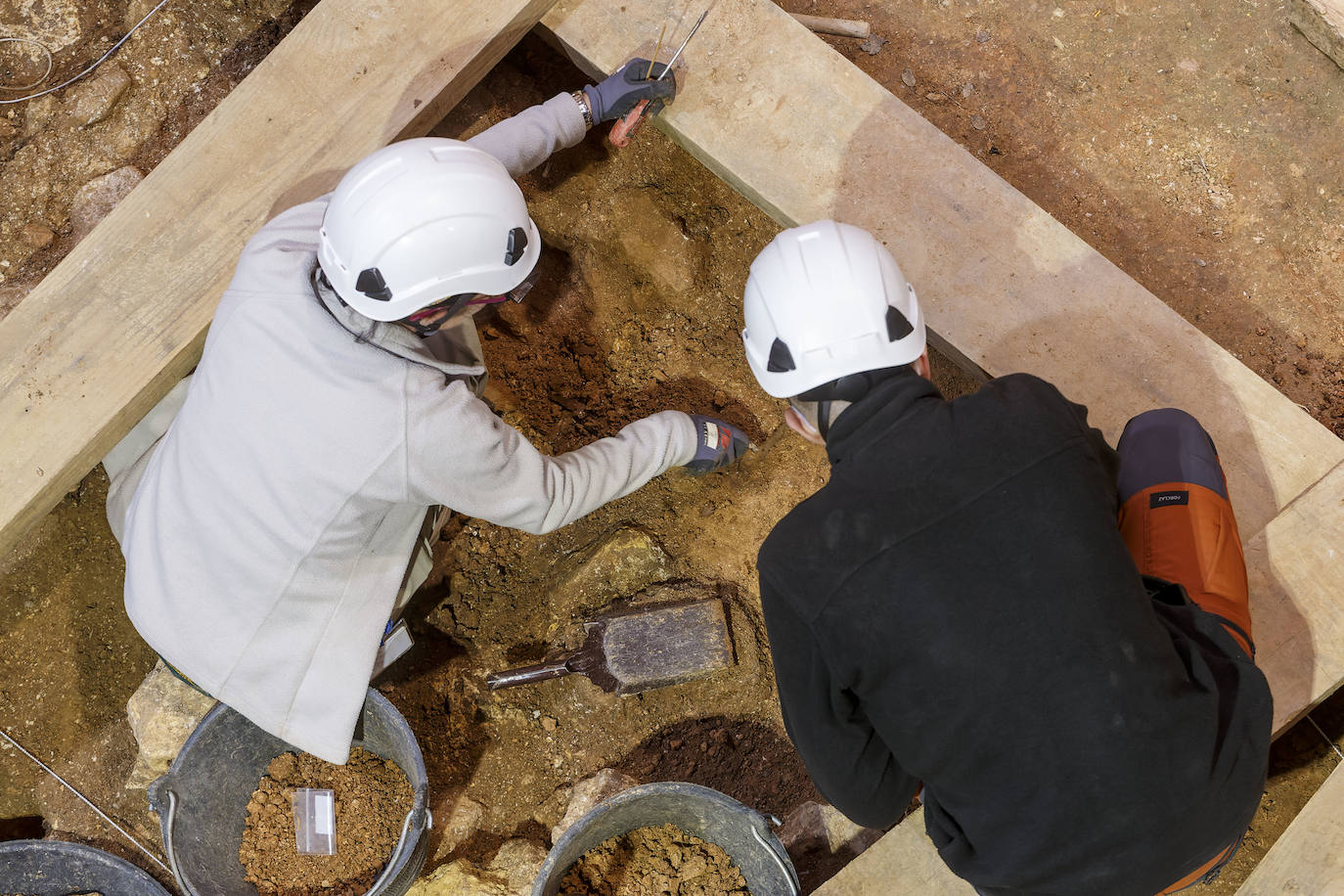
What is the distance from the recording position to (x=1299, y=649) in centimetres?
274

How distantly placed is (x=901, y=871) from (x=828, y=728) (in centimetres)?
85

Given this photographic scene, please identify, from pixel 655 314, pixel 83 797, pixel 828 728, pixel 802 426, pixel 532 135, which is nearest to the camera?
pixel 828 728

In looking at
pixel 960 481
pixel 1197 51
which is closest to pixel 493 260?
pixel 960 481

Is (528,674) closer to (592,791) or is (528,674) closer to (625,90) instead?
(592,791)

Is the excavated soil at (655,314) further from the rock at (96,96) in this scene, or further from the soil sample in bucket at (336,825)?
the soil sample in bucket at (336,825)

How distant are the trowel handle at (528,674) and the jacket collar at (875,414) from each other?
1.48 metres

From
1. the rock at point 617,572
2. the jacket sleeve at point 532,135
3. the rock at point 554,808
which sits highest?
the jacket sleeve at point 532,135

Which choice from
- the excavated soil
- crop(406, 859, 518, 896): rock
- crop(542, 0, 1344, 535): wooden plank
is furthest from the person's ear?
crop(406, 859, 518, 896): rock

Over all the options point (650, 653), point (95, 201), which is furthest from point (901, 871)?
point (95, 201)

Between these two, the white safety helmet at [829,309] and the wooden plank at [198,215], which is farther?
the wooden plank at [198,215]

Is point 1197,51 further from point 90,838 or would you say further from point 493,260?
point 90,838

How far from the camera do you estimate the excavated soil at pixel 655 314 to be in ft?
10.9

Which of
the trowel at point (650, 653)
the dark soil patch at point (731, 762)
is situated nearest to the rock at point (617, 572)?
the trowel at point (650, 653)

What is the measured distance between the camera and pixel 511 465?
8.22 ft
